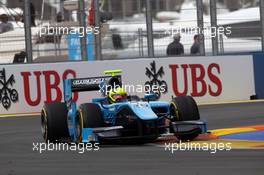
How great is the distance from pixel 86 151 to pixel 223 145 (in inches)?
76.1

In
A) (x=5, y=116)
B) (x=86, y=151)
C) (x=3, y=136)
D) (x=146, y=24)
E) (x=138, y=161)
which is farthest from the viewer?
→ (x=146, y=24)

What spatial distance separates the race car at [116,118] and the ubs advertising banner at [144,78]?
18.0ft

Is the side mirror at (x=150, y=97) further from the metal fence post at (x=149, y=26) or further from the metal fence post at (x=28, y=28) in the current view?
the metal fence post at (x=149, y=26)

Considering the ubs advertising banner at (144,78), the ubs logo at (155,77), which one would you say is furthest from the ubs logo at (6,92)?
the ubs logo at (155,77)

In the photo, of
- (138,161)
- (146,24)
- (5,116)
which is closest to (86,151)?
(138,161)

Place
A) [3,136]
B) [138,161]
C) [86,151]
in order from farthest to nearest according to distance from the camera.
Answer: [3,136]
[86,151]
[138,161]

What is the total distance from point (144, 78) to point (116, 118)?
23.1ft

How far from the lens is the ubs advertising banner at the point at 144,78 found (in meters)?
18.3

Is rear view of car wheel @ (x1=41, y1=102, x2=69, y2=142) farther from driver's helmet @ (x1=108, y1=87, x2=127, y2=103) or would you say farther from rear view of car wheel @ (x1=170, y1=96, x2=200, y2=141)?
rear view of car wheel @ (x1=170, y1=96, x2=200, y2=141)

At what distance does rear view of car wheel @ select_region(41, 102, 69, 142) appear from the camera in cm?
1252

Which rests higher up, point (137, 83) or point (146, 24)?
point (146, 24)

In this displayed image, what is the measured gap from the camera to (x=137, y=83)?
18953 millimetres

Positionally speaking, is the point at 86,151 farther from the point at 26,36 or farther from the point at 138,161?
the point at 26,36

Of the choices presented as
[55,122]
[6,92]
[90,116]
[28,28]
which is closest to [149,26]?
[28,28]
